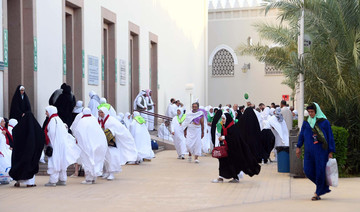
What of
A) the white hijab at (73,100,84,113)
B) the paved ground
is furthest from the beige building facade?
the paved ground

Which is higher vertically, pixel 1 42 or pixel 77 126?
pixel 1 42

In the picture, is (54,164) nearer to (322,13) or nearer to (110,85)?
(322,13)

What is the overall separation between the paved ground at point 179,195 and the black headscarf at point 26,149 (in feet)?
1.06

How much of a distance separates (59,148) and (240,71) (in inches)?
1157

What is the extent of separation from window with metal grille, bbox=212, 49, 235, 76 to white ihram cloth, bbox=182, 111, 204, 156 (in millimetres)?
23798

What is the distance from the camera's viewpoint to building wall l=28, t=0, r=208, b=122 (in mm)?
16531

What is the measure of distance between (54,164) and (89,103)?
680 centimetres

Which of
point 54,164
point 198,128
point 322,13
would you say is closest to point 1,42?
point 54,164

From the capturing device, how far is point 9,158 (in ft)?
39.9

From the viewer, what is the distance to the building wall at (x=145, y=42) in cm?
1653

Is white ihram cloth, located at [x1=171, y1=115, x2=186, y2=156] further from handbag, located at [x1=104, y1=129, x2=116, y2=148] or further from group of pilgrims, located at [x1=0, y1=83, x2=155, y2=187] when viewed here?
handbag, located at [x1=104, y1=129, x2=116, y2=148]

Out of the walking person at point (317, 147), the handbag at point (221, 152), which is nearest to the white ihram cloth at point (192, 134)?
the handbag at point (221, 152)

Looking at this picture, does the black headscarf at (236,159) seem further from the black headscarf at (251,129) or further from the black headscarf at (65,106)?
the black headscarf at (65,106)

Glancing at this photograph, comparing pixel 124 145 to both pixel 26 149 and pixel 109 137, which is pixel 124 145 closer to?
pixel 109 137
